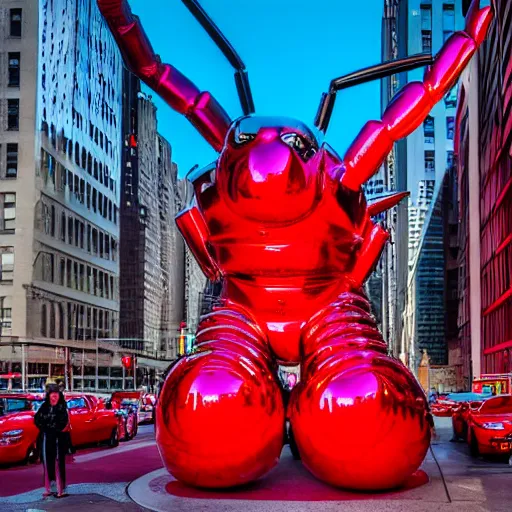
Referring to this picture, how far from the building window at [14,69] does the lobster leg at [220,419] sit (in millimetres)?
36619

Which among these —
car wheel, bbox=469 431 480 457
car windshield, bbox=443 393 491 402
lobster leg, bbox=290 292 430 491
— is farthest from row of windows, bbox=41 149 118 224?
lobster leg, bbox=290 292 430 491

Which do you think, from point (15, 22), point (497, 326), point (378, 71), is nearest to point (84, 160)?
point (15, 22)

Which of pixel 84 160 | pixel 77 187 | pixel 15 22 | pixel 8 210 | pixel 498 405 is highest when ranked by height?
pixel 15 22

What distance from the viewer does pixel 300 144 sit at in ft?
20.9

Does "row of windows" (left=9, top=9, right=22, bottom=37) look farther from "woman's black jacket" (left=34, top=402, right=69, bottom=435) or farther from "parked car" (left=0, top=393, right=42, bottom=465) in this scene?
"woman's black jacket" (left=34, top=402, right=69, bottom=435)

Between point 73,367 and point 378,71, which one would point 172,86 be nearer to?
point 378,71

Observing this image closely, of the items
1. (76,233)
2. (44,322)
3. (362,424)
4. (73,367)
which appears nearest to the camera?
Result: (362,424)

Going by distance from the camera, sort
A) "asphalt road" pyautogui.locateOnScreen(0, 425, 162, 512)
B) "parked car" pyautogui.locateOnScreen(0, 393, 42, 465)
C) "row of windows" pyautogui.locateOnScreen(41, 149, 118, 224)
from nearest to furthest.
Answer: "asphalt road" pyautogui.locateOnScreen(0, 425, 162, 512), "parked car" pyautogui.locateOnScreen(0, 393, 42, 465), "row of windows" pyautogui.locateOnScreen(41, 149, 118, 224)

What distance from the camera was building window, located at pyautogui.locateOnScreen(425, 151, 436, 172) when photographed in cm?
5844

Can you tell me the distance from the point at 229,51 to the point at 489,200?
2542 centimetres

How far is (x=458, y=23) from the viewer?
59344 millimetres

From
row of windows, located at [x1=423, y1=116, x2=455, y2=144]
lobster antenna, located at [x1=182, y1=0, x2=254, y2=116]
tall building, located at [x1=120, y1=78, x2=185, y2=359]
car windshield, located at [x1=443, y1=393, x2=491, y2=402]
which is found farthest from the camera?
row of windows, located at [x1=423, y1=116, x2=455, y2=144]

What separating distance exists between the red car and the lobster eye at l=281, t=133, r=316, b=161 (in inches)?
236

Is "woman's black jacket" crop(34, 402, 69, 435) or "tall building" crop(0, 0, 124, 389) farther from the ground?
"tall building" crop(0, 0, 124, 389)
